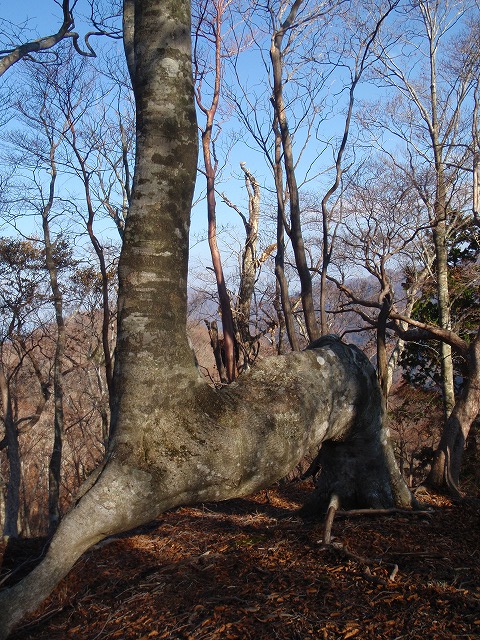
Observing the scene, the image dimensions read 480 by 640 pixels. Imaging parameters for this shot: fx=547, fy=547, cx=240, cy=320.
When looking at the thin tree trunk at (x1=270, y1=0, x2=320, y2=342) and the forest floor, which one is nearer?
the forest floor

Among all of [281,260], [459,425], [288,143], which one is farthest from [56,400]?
[459,425]

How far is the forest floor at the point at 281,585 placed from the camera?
2.21m

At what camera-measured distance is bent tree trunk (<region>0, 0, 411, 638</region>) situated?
2182mm

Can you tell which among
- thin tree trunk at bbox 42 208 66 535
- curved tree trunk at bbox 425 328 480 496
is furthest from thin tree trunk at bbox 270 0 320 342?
A: thin tree trunk at bbox 42 208 66 535

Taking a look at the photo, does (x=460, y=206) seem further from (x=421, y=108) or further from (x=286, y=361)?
(x=286, y=361)

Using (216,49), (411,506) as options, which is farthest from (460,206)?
(411,506)

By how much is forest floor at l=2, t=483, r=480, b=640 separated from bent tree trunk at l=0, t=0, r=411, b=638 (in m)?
0.50

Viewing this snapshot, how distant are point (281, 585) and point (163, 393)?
45.0 inches

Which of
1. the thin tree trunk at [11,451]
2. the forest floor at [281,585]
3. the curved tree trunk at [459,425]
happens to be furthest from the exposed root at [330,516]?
the thin tree trunk at [11,451]

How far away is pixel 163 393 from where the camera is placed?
2340 millimetres

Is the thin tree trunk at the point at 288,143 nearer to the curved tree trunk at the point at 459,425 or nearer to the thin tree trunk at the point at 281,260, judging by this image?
the thin tree trunk at the point at 281,260

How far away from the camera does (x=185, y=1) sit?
2.63 m

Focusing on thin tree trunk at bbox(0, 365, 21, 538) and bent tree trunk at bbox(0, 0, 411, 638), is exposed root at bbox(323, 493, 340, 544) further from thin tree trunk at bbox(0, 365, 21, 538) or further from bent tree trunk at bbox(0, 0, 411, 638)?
thin tree trunk at bbox(0, 365, 21, 538)

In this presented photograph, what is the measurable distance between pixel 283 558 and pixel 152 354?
1.51m
